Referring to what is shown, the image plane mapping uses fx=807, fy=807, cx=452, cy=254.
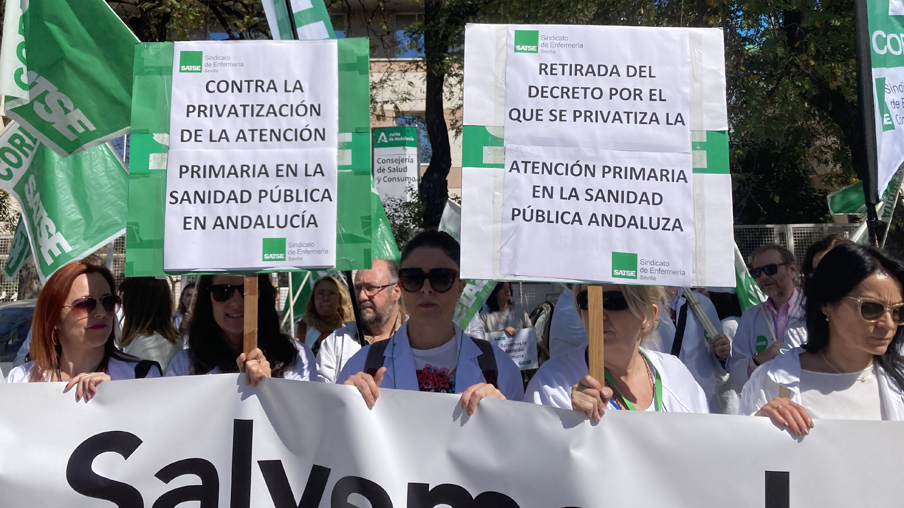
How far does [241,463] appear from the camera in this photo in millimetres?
2537

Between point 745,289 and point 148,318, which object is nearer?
point 148,318

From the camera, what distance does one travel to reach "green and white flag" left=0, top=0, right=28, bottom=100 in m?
3.21

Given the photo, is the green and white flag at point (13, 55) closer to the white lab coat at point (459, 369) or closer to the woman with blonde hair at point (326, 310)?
the white lab coat at point (459, 369)

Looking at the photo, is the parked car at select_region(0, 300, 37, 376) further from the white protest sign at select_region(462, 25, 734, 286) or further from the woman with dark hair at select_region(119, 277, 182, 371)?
the white protest sign at select_region(462, 25, 734, 286)

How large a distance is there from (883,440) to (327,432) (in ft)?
5.36

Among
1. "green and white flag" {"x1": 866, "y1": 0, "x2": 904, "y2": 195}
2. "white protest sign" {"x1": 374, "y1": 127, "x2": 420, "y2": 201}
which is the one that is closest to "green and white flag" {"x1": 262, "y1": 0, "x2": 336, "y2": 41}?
"green and white flag" {"x1": 866, "y1": 0, "x2": 904, "y2": 195}

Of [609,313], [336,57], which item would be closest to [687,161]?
[609,313]

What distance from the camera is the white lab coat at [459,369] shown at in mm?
2797

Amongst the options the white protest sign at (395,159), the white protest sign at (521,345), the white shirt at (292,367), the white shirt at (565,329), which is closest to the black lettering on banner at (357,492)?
the white shirt at (292,367)

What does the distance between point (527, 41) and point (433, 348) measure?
1.12 m

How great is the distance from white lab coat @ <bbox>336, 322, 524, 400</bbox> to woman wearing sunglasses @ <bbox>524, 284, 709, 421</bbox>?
23cm

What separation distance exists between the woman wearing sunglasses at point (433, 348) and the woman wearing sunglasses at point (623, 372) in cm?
27

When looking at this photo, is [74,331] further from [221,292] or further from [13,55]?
[13,55]

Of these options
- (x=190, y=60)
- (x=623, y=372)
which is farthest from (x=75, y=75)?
(x=623, y=372)
